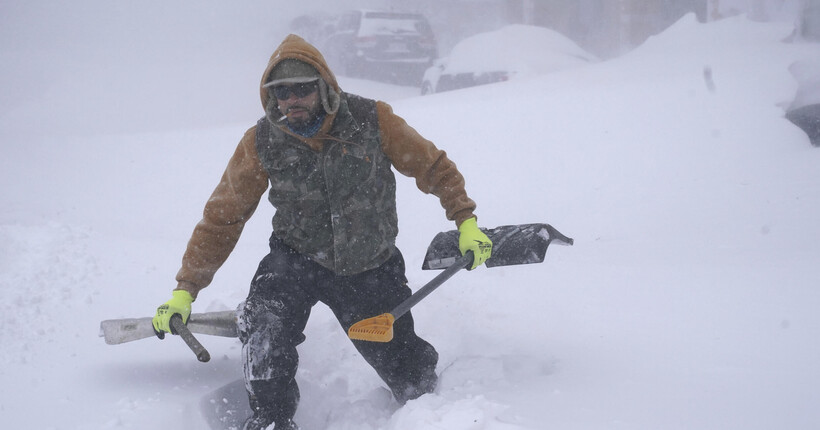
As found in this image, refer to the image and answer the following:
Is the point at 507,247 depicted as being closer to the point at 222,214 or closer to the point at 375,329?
the point at 375,329

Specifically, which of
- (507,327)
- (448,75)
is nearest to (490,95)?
(448,75)

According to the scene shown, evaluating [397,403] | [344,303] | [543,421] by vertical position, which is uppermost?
[344,303]

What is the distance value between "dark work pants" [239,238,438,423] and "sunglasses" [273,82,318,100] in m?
0.56

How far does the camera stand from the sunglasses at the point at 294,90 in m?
2.16

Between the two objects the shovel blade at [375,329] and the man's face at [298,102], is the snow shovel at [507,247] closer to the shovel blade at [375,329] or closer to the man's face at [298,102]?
the shovel blade at [375,329]

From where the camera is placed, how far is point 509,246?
2.57 metres

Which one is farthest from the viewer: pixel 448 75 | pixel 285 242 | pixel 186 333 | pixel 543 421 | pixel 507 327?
pixel 448 75

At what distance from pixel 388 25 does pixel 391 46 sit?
369 millimetres

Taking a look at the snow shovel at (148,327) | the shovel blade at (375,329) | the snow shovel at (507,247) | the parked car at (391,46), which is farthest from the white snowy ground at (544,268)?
the parked car at (391,46)

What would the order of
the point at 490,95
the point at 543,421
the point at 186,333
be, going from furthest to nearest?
1. the point at 490,95
2. the point at 186,333
3. the point at 543,421

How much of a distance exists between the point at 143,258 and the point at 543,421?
102 inches

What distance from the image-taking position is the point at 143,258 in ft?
12.2

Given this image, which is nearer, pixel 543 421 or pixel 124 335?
pixel 543 421

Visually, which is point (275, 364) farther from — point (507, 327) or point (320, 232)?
point (507, 327)
